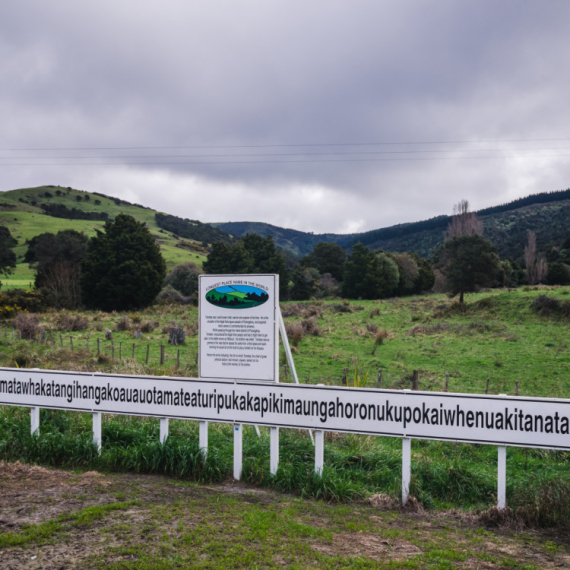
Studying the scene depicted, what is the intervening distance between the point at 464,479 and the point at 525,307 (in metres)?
30.9

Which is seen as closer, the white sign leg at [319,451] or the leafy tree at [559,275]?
the white sign leg at [319,451]

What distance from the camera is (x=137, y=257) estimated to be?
4919 centimetres

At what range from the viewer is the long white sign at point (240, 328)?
6.75 m

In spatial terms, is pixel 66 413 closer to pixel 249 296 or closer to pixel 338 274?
pixel 249 296

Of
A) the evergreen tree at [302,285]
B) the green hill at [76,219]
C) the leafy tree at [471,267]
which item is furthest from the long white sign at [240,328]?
the green hill at [76,219]

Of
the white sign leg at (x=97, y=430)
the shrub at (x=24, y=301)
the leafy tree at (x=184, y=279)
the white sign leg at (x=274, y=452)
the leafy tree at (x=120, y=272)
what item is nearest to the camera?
the white sign leg at (x=274, y=452)

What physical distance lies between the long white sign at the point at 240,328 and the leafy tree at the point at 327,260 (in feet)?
236

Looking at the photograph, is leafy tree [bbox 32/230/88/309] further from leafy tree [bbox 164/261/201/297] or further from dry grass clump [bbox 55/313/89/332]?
dry grass clump [bbox 55/313/89/332]

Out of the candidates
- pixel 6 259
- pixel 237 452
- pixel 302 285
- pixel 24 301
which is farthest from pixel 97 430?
pixel 6 259

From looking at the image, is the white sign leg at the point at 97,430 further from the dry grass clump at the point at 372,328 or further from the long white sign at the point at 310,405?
the dry grass clump at the point at 372,328

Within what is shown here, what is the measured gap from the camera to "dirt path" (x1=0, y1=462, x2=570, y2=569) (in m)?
4.08

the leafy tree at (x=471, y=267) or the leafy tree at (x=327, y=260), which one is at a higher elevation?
the leafy tree at (x=327, y=260)

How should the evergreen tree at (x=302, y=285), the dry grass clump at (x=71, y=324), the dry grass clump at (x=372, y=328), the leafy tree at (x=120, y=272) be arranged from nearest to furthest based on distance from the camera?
the dry grass clump at (x=372, y=328) < the dry grass clump at (x=71, y=324) < the leafy tree at (x=120, y=272) < the evergreen tree at (x=302, y=285)

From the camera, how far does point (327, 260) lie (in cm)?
8125
